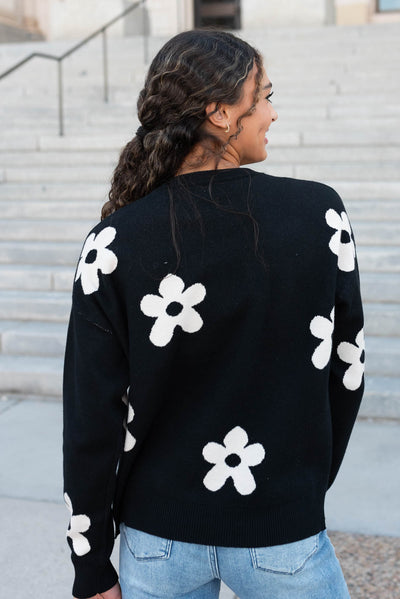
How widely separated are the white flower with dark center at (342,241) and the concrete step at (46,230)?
504 cm

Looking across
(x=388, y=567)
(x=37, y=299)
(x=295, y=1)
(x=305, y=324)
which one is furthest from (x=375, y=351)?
(x=295, y=1)

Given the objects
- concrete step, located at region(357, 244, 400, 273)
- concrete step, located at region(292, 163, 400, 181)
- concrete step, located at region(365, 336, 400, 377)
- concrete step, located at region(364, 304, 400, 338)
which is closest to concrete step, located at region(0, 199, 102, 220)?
concrete step, located at region(292, 163, 400, 181)

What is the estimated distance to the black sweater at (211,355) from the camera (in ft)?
4.12

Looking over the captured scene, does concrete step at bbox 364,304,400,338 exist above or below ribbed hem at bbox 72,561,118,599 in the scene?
below

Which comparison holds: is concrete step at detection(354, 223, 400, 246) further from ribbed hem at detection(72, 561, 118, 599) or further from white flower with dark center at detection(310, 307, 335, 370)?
ribbed hem at detection(72, 561, 118, 599)

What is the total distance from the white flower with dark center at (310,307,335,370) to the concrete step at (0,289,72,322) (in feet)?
14.0

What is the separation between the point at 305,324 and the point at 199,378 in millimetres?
208

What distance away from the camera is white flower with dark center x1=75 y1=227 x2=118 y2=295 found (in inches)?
49.8

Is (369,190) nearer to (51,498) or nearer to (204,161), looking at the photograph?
(51,498)

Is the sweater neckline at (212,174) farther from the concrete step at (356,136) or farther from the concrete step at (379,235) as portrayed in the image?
the concrete step at (356,136)

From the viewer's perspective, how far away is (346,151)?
23.1 ft

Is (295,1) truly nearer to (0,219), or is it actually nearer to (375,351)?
(0,219)

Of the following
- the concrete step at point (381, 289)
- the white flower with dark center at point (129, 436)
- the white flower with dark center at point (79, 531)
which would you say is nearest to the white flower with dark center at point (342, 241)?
the white flower with dark center at point (129, 436)

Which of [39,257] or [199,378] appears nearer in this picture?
[199,378]
